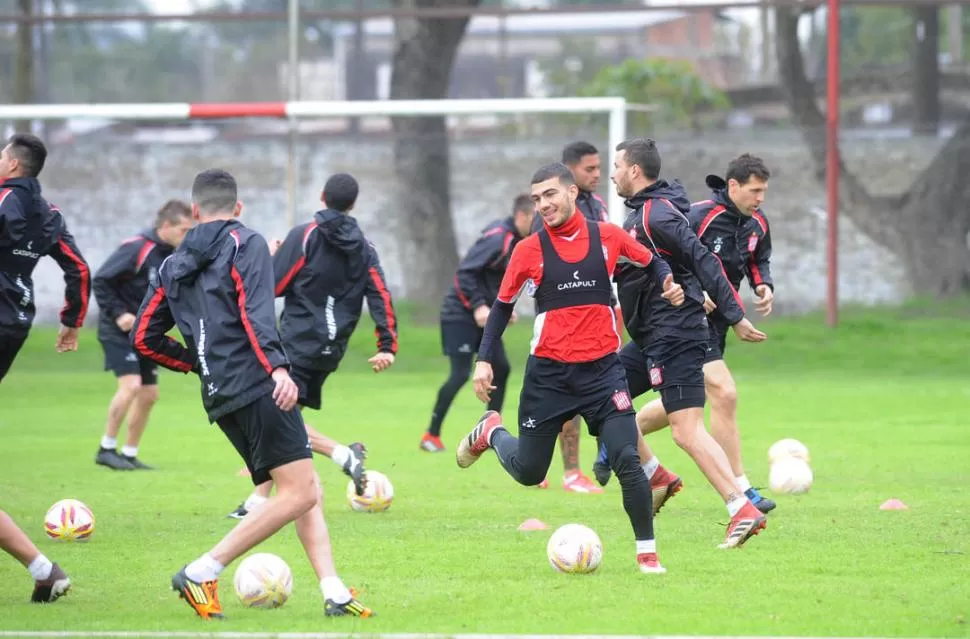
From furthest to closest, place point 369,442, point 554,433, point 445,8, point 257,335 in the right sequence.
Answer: point 445,8 → point 369,442 → point 554,433 → point 257,335

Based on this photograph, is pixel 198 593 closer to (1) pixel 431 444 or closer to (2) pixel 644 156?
(2) pixel 644 156

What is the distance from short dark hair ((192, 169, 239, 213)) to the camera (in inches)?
271

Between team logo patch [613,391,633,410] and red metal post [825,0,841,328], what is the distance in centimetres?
1386

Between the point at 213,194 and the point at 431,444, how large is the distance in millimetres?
6831

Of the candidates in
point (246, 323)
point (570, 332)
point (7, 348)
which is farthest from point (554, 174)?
point (7, 348)

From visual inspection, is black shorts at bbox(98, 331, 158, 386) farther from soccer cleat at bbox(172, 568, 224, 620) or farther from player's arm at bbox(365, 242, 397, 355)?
soccer cleat at bbox(172, 568, 224, 620)

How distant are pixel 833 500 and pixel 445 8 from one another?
1450cm

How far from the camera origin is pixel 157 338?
7062 millimetres

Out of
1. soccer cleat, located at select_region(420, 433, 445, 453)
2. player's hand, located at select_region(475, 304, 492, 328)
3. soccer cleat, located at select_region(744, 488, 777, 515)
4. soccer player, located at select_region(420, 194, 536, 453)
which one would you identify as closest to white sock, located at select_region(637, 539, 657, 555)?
soccer cleat, located at select_region(744, 488, 777, 515)

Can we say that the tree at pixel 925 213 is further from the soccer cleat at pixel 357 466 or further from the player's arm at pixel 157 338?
the player's arm at pixel 157 338

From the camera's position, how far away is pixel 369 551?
8.47 m

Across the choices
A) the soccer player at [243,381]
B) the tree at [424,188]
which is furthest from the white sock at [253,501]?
the tree at [424,188]

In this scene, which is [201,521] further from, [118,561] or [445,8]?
[445,8]

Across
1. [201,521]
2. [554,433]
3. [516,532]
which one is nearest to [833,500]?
[516,532]
